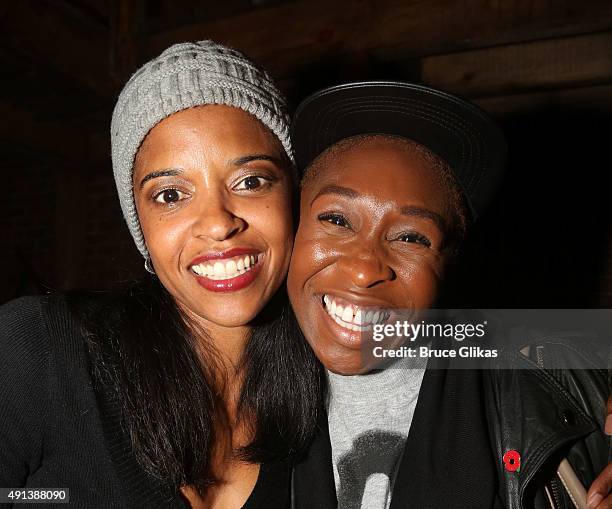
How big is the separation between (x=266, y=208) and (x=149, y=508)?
74 centimetres

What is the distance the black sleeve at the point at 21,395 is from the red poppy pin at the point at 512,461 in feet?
3.40

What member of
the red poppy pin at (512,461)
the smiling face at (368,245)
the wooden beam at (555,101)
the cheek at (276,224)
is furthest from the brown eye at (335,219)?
the wooden beam at (555,101)

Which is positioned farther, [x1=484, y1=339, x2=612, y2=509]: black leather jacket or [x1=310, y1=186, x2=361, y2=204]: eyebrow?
[x1=310, y1=186, x2=361, y2=204]: eyebrow

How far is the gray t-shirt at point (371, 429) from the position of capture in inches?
53.6

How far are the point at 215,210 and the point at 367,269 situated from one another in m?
0.38

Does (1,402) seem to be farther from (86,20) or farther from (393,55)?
(86,20)


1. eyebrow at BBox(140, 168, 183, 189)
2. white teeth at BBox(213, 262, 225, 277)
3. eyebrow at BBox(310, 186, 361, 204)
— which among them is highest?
eyebrow at BBox(140, 168, 183, 189)

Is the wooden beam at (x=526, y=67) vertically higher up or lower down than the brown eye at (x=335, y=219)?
higher up

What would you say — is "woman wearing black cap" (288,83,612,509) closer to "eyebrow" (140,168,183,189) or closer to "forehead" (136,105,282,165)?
"forehead" (136,105,282,165)

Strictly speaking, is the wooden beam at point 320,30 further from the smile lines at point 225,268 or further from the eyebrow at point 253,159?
the smile lines at point 225,268

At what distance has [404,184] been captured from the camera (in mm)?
1369

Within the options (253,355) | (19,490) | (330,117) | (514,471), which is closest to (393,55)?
(330,117)

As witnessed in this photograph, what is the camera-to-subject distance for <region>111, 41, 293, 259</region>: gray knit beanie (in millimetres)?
1447

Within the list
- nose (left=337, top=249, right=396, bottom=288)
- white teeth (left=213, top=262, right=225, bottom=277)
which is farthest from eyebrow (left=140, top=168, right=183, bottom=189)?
nose (left=337, top=249, right=396, bottom=288)
